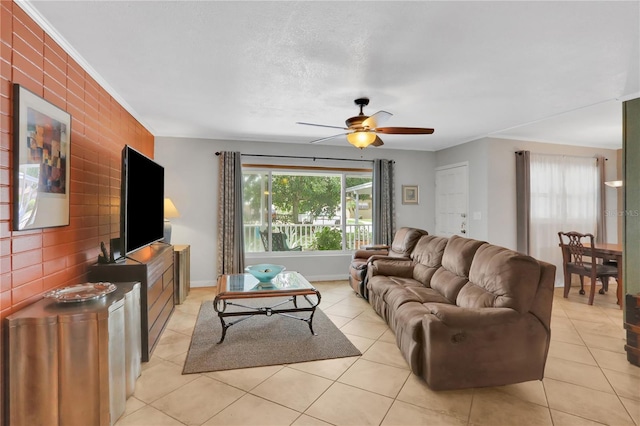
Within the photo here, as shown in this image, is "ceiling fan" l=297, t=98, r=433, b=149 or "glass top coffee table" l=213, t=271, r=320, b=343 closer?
"glass top coffee table" l=213, t=271, r=320, b=343

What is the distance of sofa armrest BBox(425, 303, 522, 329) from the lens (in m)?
2.29

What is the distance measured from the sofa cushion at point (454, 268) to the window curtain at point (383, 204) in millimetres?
2532

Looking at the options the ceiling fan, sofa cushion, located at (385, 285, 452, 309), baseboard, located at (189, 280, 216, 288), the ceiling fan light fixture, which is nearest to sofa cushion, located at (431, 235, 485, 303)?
sofa cushion, located at (385, 285, 452, 309)

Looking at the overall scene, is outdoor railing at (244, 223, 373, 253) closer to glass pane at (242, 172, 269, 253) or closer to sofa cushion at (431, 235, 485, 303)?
glass pane at (242, 172, 269, 253)

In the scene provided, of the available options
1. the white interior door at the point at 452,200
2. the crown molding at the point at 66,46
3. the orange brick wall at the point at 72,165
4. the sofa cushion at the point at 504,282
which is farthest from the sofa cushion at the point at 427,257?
the crown molding at the point at 66,46

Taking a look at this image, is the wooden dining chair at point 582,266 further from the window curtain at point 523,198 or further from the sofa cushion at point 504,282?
the sofa cushion at point 504,282

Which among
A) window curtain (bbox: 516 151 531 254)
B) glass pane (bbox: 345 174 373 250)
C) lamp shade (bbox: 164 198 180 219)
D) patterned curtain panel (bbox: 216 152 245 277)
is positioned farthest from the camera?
glass pane (bbox: 345 174 373 250)

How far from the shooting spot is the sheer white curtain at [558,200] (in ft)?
18.1

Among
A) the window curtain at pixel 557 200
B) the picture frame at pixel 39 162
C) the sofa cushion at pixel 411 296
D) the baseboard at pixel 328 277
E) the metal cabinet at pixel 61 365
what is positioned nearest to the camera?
the metal cabinet at pixel 61 365

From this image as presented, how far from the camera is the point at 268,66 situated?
109 inches

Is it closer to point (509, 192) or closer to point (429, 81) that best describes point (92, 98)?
point (429, 81)

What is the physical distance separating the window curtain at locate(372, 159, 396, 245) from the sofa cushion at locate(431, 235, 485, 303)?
2.53 meters

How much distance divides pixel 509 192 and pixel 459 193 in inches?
31.7

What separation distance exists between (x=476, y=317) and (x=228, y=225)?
4.07 m
